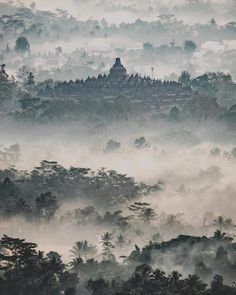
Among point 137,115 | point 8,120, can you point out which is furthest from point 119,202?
point 8,120

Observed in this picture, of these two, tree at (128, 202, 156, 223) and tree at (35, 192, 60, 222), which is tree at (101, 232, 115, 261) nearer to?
tree at (128, 202, 156, 223)

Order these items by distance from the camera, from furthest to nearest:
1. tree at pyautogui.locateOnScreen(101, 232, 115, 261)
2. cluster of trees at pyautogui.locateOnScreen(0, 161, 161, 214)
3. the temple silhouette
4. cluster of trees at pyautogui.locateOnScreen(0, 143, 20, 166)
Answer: the temple silhouette → cluster of trees at pyautogui.locateOnScreen(0, 143, 20, 166) → cluster of trees at pyautogui.locateOnScreen(0, 161, 161, 214) → tree at pyautogui.locateOnScreen(101, 232, 115, 261)

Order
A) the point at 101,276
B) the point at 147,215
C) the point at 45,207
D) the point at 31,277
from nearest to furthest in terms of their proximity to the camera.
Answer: the point at 31,277, the point at 101,276, the point at 147,215, the point at 45,207

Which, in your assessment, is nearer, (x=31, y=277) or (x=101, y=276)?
(x=31, y=277)

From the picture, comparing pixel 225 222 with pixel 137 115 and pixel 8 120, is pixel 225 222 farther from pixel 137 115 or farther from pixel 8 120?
pixel 8 120

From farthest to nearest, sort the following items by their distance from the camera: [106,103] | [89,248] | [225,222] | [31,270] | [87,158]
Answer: [106,103] → [87,158] → [225,222] → [89,248] → [31,270]

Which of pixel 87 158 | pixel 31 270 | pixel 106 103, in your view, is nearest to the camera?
pixel 31 270

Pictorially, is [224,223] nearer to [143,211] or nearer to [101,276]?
[143,211]

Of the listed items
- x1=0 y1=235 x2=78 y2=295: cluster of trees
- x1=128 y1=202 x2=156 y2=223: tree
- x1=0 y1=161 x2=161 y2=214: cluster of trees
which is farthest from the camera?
x1=0 y1=161 x2=161 y2=214: cluster of trees

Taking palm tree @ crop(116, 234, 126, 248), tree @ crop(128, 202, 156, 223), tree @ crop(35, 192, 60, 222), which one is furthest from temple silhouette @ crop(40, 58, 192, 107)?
palm tree @ crop(116, 234, 126, 248)

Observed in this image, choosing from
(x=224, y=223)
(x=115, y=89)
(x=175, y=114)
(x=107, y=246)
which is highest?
(x=115, y=89)

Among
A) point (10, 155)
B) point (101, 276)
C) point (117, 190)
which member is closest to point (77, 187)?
point (117, 190)
